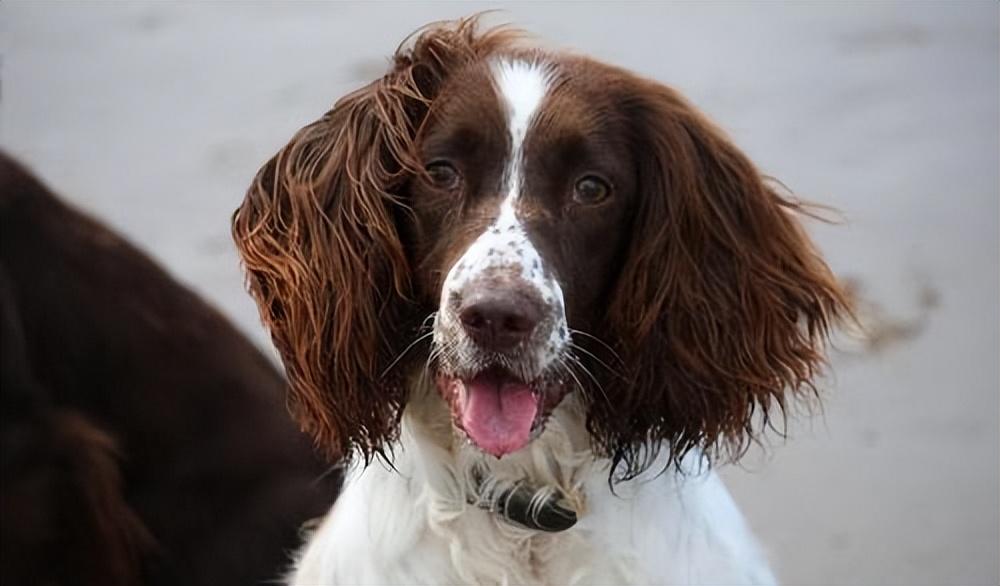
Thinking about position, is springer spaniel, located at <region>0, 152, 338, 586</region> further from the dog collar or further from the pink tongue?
the pink tongue

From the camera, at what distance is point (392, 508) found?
129 inches

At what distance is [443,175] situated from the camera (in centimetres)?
311

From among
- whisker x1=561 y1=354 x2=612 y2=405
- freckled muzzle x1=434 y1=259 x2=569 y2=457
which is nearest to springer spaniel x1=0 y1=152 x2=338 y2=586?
freckled muzzle x1=434 y1=259 x2=569 y2=457

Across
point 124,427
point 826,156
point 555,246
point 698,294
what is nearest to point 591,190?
point 555,246

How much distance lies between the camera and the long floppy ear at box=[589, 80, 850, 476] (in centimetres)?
316

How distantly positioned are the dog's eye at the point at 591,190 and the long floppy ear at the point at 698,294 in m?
0.09

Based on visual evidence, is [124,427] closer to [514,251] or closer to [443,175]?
[443,175]

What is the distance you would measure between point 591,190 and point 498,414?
38 cm

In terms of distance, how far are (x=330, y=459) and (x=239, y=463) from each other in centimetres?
21

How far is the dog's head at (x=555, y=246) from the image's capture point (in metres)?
3.06

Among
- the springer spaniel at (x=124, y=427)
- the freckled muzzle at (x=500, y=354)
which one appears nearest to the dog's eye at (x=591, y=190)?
the freckled muzzle at (x=500, y=354)

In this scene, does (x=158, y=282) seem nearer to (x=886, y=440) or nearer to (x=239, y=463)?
(x=239, y=463)

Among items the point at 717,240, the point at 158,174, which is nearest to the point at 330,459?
the point at 717,240

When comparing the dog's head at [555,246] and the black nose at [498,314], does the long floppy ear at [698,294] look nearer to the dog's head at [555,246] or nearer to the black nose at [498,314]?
the dog's head at [555,246]
